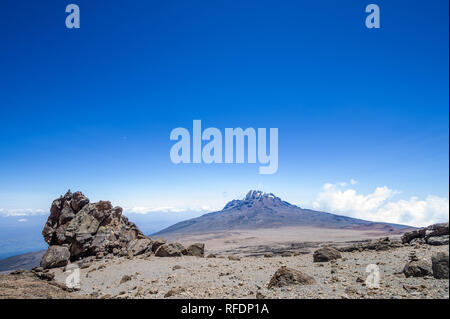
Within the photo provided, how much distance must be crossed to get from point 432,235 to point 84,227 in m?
32.4

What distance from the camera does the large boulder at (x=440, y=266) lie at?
30.6ft

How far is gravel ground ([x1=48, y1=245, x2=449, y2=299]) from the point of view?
358 inches

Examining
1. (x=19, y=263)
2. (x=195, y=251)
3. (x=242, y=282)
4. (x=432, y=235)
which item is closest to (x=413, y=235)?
(x=432, y=235)

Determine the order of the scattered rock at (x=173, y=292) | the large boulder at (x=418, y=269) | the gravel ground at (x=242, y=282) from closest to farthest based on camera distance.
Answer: the gravel ground at (x=242, y=282) < the large boulder at (x=418, y=269) < the scattered rock at (x=173, y=292)

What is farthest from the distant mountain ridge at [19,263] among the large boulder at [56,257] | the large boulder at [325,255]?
the large boulder at [325,255]

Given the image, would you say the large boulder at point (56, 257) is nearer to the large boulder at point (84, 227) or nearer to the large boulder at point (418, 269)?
the large boulder at point (84, 227)

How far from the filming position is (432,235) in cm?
1894

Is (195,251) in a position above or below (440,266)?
below

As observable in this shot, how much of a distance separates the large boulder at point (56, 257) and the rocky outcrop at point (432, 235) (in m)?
30.9

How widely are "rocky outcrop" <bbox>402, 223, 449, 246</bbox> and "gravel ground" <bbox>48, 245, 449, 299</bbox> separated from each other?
130cm

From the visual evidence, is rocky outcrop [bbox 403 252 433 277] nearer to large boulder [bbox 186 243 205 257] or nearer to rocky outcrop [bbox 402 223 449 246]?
rocky outcrop [bbox 402 223 449 246]

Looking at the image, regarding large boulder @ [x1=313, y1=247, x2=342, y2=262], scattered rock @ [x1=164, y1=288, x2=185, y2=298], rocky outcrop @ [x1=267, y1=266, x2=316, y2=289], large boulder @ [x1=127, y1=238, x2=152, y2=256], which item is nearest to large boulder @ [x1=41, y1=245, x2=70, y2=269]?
large boulder @ [x1=127, y1=238, x2=152, y2=256]

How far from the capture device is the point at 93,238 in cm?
2677

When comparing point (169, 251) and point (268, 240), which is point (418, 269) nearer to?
point (169, 251)
